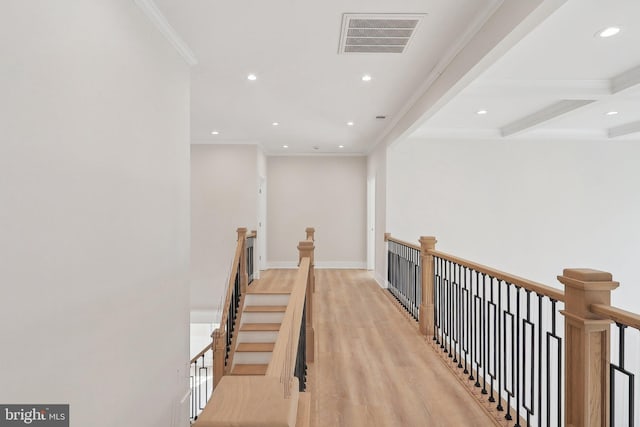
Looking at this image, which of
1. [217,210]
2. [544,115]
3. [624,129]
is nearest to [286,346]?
[544,115]

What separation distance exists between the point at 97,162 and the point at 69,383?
117cm

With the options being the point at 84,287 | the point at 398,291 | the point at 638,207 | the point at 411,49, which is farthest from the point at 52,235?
the point at 638,207

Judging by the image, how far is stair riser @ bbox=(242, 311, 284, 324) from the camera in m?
5.73

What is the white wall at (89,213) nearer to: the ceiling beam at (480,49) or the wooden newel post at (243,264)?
the ceiling beam at (480,49)

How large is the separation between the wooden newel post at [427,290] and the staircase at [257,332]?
200 centimetres

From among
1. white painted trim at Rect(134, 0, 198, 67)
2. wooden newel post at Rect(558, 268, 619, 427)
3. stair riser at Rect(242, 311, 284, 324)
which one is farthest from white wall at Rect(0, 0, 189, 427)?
wooden newel post at Rect(558, 268, 619, 427)

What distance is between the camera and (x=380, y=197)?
783cm

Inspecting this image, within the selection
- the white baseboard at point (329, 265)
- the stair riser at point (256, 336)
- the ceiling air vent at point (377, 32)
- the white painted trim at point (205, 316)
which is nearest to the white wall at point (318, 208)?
the white baseboard at point (329, 265)

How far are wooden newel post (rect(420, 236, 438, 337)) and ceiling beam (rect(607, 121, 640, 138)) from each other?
15.7ft

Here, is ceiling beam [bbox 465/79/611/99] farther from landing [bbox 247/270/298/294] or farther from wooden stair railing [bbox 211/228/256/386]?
landing [bbox 247/270/298/294]

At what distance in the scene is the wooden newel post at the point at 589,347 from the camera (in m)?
1.81

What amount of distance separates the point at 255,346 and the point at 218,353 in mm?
640

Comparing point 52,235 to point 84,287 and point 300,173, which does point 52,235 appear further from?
point 300,173

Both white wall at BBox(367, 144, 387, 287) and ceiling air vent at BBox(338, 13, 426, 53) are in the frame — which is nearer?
ceiling air vent at BBox(338, 13, 426, 53)
